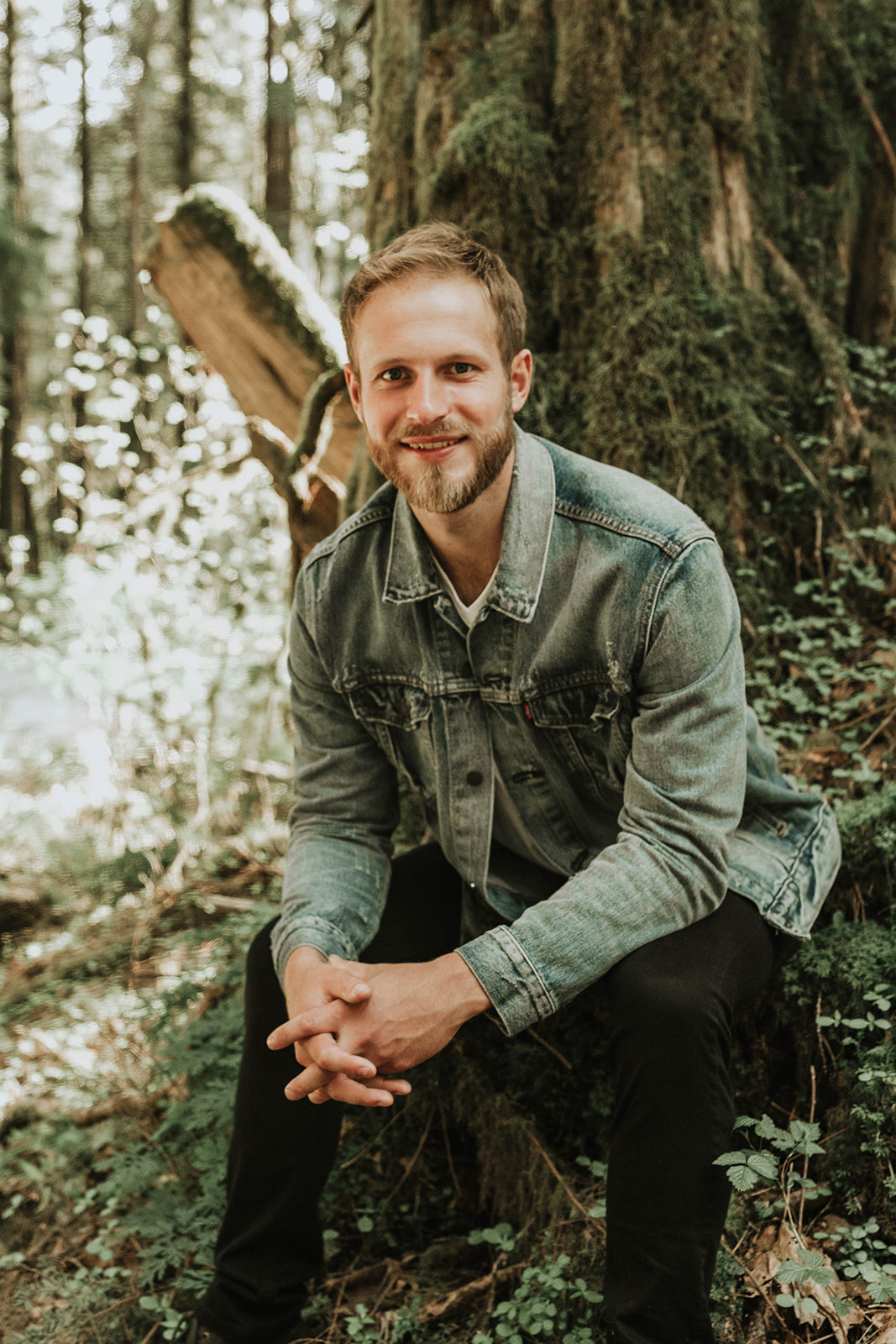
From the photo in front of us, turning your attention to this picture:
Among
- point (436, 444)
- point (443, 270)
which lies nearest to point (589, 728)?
point (436, 444)

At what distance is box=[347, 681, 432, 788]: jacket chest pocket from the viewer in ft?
7.50

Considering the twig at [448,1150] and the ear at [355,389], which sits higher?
the ear at [355,389]

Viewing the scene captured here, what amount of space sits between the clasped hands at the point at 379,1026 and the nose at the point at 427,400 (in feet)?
3.71

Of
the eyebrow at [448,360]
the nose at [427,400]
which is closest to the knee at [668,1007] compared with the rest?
the nose at [427,400]

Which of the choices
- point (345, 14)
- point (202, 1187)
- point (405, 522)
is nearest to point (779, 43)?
point (405, 522)

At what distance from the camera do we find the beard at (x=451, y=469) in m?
2.09

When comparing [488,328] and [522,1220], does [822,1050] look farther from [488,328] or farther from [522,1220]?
[488,328]

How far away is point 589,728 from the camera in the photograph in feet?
7.04

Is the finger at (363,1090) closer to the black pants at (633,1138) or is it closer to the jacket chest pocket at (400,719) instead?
the black pants at (633,1138)

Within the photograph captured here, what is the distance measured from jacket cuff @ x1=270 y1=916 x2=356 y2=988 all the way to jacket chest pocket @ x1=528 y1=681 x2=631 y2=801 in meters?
0.65

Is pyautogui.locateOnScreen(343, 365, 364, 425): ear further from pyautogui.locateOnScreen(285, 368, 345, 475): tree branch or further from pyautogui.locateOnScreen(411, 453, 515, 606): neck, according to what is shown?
pyautogui.locateOnScreen(285, 368, 345, 475): tree branch

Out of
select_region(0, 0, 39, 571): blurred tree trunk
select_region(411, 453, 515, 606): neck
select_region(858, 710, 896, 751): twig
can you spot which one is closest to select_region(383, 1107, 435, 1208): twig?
select_region(411, 453, 515, 606): neck

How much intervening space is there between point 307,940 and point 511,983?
0.49 m

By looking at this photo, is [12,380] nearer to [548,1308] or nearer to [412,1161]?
[412,1161]
